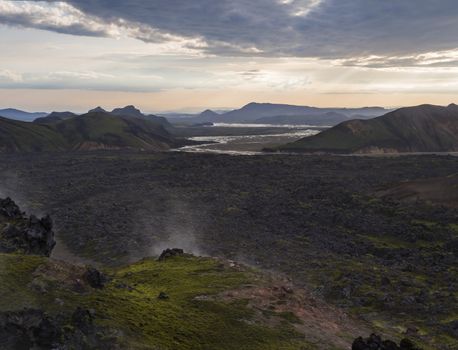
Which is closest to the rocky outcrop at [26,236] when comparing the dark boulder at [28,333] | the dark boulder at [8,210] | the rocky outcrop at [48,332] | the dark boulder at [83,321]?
the dark boulder at [8,210]

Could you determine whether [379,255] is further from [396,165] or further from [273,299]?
[396,165]

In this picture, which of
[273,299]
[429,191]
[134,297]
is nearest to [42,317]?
[134,297]

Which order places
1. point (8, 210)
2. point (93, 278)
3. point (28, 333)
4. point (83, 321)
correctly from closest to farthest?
point (28, 333) → point (83, 321) → point (93, 278) → point (8, 210)

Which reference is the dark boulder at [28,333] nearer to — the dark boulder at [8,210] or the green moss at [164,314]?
the green moss at [164,314]

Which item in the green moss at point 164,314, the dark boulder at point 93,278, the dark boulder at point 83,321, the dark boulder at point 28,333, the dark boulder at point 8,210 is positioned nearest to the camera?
the dark boulder at point 28,333

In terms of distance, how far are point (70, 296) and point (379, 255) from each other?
42.4 m

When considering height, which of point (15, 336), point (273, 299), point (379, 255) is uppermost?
point (15, 336)

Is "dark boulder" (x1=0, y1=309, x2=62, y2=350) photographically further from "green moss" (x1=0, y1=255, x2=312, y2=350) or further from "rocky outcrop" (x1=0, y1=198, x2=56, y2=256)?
"rocky outcrop" (x1=0, y1=198, x2=56, y2=256)

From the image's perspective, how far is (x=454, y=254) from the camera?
5650cm

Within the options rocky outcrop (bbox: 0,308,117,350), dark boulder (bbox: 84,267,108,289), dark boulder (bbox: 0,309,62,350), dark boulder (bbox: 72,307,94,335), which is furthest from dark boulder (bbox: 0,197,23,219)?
dark boulder (bbox: 72,307,94,335)

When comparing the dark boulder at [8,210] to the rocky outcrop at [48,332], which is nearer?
the rocky outcrop at [48,332]

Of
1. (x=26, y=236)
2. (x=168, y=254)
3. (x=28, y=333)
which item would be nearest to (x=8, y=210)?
(x=26, y=236)

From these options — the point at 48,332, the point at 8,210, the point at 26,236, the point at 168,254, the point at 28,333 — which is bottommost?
the point at 168,254

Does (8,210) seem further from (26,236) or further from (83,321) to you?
(83,321)
